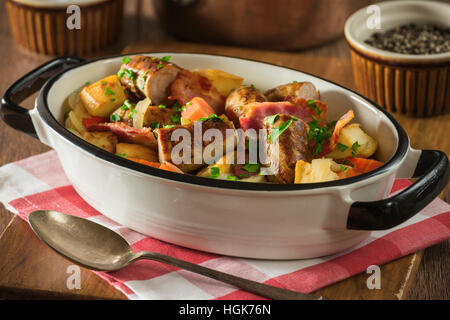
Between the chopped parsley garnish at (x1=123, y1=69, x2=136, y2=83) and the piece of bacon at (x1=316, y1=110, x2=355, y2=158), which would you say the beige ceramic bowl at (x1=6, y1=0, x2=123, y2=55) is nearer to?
the chopped parsley garnish at (x1=123, y1=69, x2=136, y2=83)

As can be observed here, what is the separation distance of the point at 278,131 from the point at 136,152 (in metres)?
0.30

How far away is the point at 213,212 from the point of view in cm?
104

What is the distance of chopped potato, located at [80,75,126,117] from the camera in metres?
1.37

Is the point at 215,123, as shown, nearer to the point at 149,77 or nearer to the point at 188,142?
the point at 188,142

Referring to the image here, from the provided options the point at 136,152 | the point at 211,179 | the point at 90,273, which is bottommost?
the point at 90,273

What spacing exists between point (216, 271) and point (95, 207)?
32 centimetres

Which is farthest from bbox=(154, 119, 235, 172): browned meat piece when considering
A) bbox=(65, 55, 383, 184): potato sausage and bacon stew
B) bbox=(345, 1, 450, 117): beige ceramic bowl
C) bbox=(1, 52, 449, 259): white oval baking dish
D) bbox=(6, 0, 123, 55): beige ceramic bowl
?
bbox=(6, 0, 123, 55): beige ceramic bowl

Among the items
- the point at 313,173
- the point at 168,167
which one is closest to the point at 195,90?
the point at 168,167

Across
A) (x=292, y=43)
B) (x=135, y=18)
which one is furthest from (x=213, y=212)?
(x=135, y=18)

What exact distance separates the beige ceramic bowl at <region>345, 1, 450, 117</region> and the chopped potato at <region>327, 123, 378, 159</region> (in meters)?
0.46

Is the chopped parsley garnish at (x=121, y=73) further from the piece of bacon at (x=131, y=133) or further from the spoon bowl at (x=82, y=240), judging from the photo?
the spoon bowl at (x=82, y=240)

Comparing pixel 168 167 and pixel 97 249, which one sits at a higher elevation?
pixel 168 167

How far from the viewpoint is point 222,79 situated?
1419 mm
